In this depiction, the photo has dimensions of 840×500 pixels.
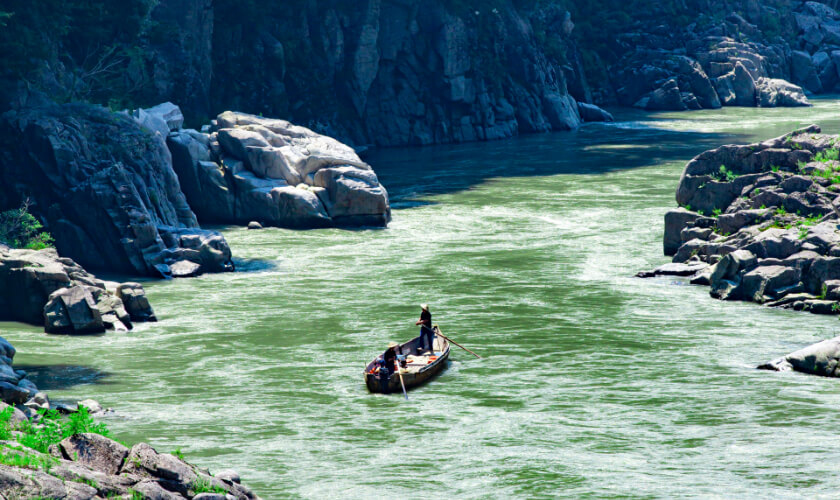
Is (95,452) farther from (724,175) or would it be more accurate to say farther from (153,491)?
(724,175)

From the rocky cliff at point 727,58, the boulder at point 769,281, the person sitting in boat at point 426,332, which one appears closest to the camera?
the person sitting in boat at point 426,332

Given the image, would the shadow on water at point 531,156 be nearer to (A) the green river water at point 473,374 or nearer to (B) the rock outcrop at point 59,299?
(A) the green river water at point 473,374

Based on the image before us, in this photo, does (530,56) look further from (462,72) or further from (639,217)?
(639,217)

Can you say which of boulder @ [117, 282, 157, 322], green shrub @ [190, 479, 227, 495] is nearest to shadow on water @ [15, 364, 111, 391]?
boulder @ [117, 282, 157, 322]

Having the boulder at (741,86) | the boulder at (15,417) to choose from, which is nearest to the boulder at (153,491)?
the boulder at (15,417)

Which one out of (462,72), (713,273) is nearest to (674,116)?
(462,72)

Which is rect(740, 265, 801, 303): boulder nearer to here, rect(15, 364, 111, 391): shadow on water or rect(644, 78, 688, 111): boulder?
rect(15, 364, 111, 391): shadow on water

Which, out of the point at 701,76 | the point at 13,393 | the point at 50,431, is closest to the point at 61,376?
the point at 13,393
